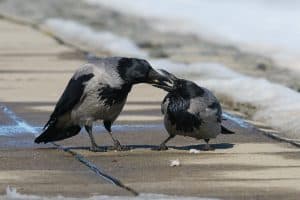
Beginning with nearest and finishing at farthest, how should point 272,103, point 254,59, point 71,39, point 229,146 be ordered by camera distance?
1. point 229,146
2. point 272,103
3. point 254,59
4. point 71,39

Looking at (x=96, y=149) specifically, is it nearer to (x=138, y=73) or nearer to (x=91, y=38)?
(x=138, y=73)

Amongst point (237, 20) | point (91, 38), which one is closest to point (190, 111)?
point (91, 38)

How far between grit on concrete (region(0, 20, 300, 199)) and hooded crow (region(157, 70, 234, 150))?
0.25 meters

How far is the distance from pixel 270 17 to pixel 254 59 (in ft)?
30.9

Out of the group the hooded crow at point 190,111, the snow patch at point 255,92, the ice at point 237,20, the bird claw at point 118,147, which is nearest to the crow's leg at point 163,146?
the hooded crow at point 190,111

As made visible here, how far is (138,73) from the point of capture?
34.9 feet

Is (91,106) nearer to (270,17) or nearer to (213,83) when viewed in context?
(213,83)

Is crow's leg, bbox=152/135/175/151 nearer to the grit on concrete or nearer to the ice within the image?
the grit on concrete

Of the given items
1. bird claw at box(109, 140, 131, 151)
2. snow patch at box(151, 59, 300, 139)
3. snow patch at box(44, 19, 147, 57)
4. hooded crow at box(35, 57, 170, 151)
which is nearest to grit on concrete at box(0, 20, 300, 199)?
bird claw at box(109, 140, 131, 151)

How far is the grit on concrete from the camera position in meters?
9.18

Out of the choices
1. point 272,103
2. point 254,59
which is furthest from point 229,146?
point 254,59

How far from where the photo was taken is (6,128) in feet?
41.3

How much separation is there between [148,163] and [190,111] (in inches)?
24.8

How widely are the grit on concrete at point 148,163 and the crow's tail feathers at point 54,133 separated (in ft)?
0.45
